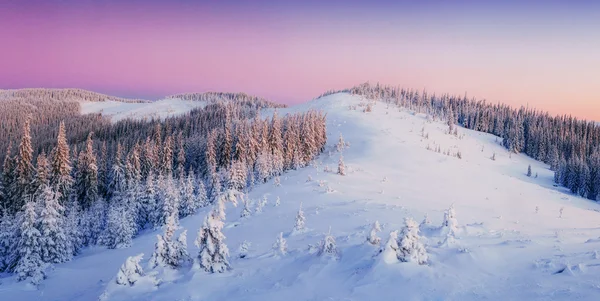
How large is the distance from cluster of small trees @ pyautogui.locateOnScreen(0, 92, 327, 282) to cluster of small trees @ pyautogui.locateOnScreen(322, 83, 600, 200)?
61142 mm

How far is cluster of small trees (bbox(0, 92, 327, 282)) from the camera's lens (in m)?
28.6

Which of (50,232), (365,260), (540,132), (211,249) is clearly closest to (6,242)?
(50,232)

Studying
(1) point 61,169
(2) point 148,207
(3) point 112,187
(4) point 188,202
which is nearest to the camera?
(4) point 188,202

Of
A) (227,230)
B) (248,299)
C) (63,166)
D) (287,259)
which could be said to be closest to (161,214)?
(63,166)

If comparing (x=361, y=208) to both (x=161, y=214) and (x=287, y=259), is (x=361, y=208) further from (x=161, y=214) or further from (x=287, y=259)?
(x=161, y=214)

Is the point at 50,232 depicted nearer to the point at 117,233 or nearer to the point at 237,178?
the point at 117,233

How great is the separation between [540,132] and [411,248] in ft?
479

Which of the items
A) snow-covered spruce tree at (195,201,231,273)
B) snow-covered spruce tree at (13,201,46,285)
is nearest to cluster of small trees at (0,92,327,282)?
snow-covered spruce tree at (13,201,46,285)

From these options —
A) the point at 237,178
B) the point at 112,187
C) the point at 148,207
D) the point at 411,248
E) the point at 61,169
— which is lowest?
the point at 112,187

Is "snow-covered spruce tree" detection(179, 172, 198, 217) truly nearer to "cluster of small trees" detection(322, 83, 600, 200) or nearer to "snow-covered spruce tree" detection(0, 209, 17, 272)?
"snow-covered spruce tree" detection(0, 209, 17, 272)

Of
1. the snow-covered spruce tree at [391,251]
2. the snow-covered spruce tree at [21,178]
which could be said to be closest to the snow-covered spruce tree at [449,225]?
the snow-covered spruce tree at [391,251]

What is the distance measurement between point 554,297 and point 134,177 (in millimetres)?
58197

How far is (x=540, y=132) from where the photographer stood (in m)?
132

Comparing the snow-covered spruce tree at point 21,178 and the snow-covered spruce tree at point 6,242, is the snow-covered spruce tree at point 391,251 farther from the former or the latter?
the snow-covered spruce tree at point 21,178
